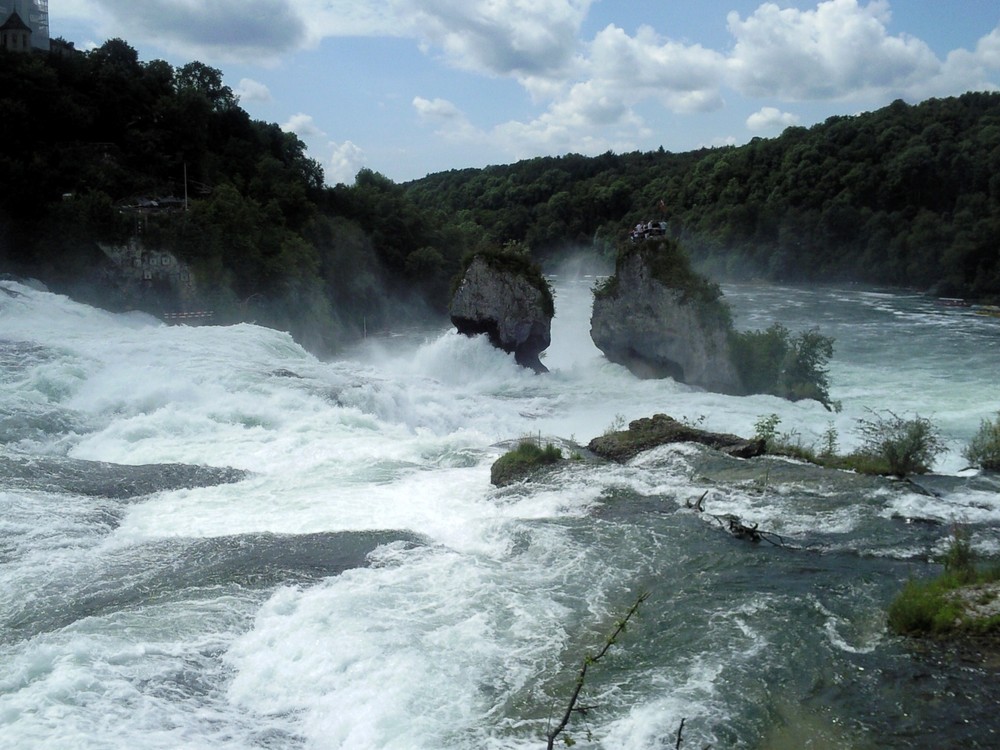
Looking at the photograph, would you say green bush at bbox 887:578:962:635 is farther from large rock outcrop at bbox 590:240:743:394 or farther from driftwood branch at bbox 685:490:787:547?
large rock outcrop at bbox 590:240:743:394

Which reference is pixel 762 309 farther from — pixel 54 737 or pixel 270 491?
pixel 54 737

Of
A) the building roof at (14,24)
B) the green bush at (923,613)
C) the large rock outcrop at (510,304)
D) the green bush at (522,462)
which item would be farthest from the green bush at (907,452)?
the building roof at (14,24)

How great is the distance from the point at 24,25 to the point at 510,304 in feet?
112

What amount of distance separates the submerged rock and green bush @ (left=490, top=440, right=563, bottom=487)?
1.26 metres

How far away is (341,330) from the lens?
41594 millimetres

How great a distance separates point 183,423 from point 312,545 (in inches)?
299

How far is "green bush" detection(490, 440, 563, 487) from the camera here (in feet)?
46.8

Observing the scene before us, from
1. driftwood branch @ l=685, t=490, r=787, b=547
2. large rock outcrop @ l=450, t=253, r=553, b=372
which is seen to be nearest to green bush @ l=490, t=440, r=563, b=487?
driftwood branch @ l=685, t=490, r=787, b=547

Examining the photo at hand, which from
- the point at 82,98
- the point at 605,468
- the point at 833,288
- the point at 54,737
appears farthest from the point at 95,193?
the point at 833,288

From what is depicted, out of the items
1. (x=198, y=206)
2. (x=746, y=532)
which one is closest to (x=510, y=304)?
(x=198, y=206)

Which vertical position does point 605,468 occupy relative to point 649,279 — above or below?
below

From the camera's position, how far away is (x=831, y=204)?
7025 cm

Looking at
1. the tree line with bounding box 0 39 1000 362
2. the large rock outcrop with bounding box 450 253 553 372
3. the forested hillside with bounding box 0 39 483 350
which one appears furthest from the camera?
the tree line with bounding box 0 39 1000 362

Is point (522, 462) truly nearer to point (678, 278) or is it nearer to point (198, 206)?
point (678, 278)
